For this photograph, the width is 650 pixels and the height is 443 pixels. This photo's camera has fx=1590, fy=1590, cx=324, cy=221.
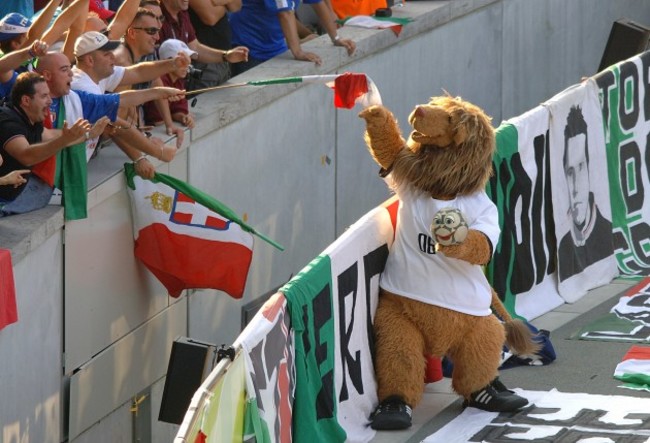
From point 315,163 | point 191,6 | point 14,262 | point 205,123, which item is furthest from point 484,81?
point 14,262

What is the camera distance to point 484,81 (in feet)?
53.7

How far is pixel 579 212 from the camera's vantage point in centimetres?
1256

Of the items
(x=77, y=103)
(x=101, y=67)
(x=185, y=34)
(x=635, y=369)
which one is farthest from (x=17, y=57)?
(x=635, y=369)

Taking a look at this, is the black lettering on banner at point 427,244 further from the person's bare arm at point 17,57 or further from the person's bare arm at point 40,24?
the person's bare arm at point 40,24

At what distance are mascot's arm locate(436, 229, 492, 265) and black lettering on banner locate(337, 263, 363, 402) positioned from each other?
1.80ft

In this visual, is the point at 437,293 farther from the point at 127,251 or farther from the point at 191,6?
the point at 191,6

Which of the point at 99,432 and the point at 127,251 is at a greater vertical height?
the point at 127,251

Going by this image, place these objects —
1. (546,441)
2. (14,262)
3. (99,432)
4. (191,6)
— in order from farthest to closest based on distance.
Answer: (191,6) < (99,432) < (546,441) < (14,262)

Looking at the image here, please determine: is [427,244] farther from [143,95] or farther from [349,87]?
[143,95]

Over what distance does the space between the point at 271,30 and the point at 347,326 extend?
4561 mm

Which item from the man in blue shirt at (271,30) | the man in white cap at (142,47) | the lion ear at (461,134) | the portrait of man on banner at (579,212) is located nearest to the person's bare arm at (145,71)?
the man in white cap at (142,47)

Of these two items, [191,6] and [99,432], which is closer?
[99,432]

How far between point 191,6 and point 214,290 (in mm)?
2363

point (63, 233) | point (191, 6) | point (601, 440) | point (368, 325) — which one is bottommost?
point (601, 440)
